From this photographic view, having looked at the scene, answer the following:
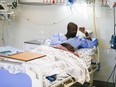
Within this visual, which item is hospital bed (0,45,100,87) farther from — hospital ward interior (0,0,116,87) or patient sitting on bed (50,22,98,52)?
patient sitting on bed (50,22,98,52)

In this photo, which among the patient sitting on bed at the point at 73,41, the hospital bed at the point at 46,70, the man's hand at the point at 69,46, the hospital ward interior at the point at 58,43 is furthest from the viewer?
the patient sitting on bed at the point at 73,41

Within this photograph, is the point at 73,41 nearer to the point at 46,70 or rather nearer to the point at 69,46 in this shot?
the point at 69,46

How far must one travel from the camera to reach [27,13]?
4895 millimetres

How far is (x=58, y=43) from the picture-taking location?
11.7ft

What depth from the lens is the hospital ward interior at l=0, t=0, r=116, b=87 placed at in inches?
98.1

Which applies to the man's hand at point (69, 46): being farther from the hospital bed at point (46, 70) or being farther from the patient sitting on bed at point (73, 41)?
the hospital bed at point (46, 70)

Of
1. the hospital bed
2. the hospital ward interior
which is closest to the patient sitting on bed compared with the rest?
the hospital ward interior

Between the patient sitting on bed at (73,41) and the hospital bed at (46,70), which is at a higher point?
the patient sitting on bed at (73,41)

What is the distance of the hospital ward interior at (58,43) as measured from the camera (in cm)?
249

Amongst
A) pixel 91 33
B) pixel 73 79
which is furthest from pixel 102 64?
pixel 73 79

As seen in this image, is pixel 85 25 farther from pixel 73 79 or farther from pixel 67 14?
pixel 73 79

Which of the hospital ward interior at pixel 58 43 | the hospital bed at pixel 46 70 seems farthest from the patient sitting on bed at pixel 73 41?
the hospital bed at pixel 46 70

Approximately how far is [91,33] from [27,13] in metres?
1.46

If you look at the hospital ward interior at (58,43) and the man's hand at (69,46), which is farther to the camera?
the man's hand at (69,46)
